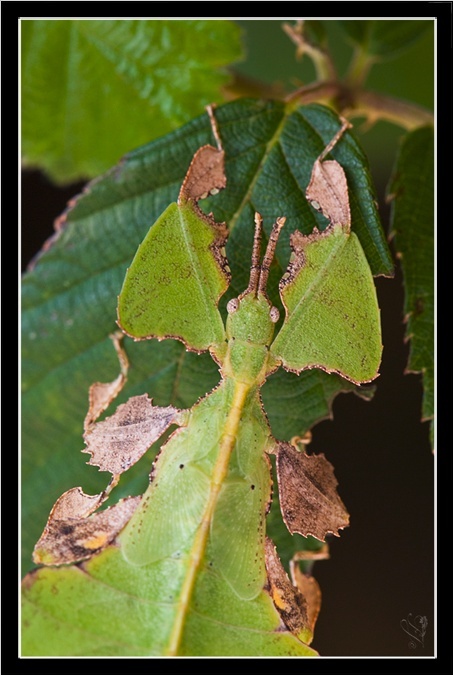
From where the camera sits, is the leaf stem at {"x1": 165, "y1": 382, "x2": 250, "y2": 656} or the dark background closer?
the leaf stem at {"x1": 165, "y1": 382, "x2": 250, "y2": 656}

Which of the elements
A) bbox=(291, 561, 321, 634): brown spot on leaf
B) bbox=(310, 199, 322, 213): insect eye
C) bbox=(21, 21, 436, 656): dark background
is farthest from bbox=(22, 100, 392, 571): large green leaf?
bbox=(21, 21, 436, 656): dark background

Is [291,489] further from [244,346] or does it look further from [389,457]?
[389,457]

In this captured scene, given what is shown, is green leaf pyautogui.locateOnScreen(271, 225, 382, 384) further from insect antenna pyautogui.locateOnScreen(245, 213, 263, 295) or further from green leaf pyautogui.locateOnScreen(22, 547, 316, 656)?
green leaf pyautogui.locateOnScreen(22, 547, 316, 656)

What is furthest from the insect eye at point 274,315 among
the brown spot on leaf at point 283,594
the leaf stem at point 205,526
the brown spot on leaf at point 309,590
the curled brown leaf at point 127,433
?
the brown spot on leaf at point 309,590

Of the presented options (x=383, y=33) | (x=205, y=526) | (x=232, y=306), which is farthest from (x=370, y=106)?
(x=205, y=526)

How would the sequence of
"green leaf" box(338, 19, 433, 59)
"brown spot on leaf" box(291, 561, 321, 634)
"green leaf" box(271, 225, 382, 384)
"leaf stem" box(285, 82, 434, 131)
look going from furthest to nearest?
"green leaf" box(338, 19, 433, 59), "leaf stem" box(285, 82, 434, 131), "brown spot on leaf" box(291, 561, 321, 634), "green leaf" box(271, 225, 382, 384)

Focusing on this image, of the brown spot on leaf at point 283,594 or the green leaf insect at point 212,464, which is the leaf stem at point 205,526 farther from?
the brown spot on leaf at point 283,594

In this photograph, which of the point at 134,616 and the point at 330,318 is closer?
the point at 134,616

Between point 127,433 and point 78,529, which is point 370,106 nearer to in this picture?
point 127,433
